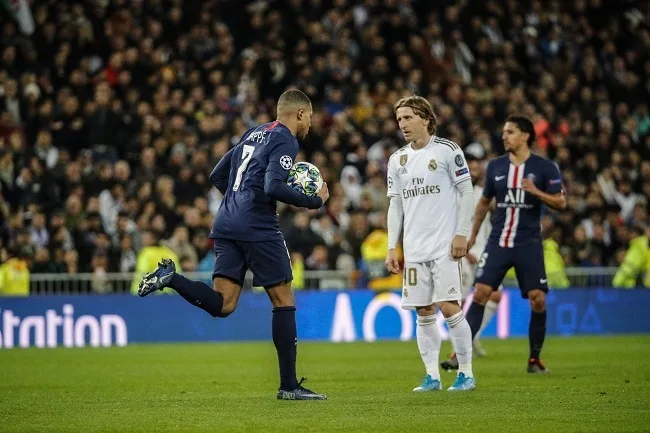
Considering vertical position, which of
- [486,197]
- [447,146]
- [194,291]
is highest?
[447,146]

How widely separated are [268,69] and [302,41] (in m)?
1.10

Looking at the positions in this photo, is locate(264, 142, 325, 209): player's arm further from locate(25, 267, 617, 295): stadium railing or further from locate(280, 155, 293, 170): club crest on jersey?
locate(25, 267, 617, 295): stadium railing

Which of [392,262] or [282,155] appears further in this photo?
[392,262]

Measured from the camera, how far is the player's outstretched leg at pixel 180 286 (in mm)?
9516

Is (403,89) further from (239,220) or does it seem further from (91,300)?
(239,220)

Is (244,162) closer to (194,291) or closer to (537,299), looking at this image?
(194,291)

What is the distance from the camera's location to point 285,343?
9844mm

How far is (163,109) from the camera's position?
23.2 meters

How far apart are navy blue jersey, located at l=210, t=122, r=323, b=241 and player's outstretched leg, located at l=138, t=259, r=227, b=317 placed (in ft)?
1.67

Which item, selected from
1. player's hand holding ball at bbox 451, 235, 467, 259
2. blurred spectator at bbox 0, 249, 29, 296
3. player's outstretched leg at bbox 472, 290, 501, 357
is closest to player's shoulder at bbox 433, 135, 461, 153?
player's hand holding ball at bbox 451, 235, 467, 259

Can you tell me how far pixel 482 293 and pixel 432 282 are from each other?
2.29m

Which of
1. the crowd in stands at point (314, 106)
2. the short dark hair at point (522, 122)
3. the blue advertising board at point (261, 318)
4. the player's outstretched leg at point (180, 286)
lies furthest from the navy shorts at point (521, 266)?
the crowd in stands at point (314, 106)

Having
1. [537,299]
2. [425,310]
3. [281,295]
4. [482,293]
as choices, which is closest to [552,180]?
[537,299]

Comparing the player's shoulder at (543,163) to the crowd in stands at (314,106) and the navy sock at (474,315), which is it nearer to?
the navy sock at (474,315)
